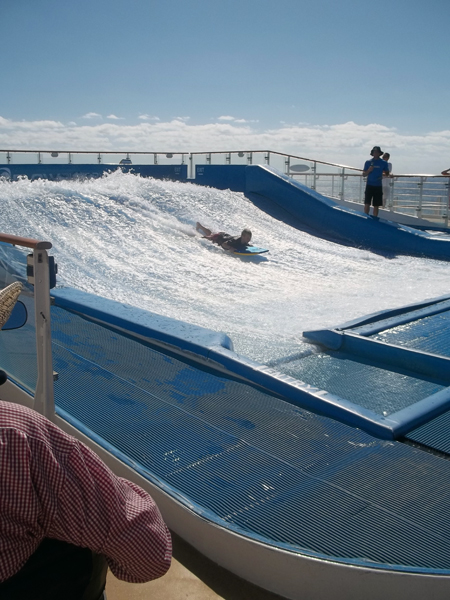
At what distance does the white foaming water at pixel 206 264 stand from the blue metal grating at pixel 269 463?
1411mm

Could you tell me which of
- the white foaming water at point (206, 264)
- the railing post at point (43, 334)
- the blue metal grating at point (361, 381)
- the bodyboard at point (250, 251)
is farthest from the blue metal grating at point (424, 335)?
the bodyboard at point (250, 251)

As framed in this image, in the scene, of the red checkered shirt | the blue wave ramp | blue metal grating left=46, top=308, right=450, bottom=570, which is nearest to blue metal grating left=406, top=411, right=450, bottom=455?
blue metal grating left=46, top=308, right=450, bottom=570

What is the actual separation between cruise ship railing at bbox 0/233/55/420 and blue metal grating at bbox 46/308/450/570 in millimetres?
470

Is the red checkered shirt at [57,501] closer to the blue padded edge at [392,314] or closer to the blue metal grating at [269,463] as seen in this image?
the blue metal grating at [269,463]

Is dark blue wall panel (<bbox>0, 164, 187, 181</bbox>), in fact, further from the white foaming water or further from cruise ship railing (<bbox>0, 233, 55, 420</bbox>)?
cruise ship railing (<bbox>0, 233, 55, 420</bbox>)

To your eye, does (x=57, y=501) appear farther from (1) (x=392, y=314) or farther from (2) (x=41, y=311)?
(1) (x=392, y=314)

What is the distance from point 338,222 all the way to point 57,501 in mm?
11888

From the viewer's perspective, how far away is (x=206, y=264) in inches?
358

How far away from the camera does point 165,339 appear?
4773 millimetres

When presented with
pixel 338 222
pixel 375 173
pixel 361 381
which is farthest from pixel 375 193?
pixel 361 381

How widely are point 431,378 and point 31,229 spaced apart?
7.91m

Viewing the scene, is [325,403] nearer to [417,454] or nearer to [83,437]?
[417,454]

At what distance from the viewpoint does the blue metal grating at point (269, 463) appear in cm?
233

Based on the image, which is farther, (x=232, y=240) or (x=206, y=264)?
(x=232, y=240)
